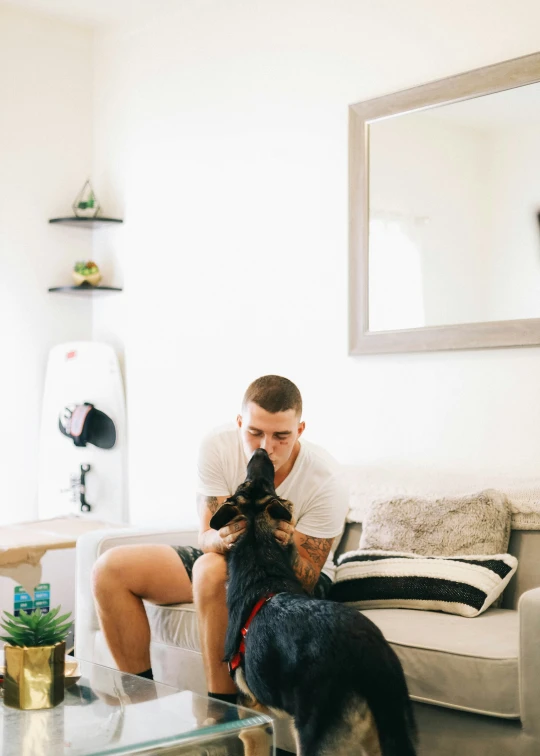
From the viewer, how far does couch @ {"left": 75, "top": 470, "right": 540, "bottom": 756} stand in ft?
6.24

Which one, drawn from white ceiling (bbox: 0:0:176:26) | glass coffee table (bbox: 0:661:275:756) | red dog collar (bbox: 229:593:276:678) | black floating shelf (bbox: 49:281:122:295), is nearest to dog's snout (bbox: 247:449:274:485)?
red dog collar (bbox: 229:593:276:678)

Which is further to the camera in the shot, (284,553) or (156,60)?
(156,60)

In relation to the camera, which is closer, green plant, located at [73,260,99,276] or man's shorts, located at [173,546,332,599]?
man's shorts, located at [173,546,332,599]

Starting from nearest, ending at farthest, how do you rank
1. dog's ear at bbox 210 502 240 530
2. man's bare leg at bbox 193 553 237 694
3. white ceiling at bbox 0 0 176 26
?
1. dog's ear at bbox 210 502 240 530
2. man's bare leg at bbox 193 553 237 694
3. white ceiling at bbox 0 0 176 26

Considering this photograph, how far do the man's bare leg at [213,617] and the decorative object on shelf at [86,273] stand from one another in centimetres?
238

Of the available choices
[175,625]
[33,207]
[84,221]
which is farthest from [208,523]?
[33,207]

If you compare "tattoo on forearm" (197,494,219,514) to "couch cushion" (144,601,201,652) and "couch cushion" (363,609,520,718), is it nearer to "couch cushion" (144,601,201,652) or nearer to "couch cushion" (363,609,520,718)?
"couch cushion" (144,601,201,652)

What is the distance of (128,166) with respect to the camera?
14.3 ft

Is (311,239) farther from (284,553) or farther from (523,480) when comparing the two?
(284,553)

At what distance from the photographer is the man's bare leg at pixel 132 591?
244 centimetres

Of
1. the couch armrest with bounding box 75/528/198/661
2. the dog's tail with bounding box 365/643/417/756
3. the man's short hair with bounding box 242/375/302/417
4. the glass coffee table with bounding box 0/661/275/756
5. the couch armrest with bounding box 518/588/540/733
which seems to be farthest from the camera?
the couch armrest with bounding box 75/528/198/661

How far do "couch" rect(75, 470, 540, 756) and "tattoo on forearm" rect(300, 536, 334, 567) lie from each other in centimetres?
19

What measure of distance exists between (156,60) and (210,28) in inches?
15.2

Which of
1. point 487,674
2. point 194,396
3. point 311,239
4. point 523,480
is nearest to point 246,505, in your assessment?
point 487,674
